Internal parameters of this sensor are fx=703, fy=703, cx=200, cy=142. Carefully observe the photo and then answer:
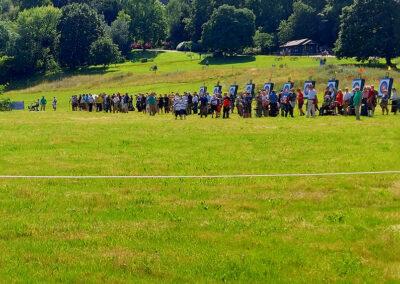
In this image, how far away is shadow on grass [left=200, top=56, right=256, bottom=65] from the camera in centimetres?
12657

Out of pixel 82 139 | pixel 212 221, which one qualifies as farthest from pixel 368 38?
pixel 212 221

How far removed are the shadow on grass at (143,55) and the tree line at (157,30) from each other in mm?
1808

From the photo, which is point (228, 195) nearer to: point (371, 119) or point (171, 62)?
point (371, 119)

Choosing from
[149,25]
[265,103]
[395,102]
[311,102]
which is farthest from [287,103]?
[149,25]

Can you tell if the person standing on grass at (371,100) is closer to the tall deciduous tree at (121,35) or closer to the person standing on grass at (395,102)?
the person standing on grass at (395,102)

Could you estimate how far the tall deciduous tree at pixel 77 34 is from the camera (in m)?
129

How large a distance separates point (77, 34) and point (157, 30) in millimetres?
32910

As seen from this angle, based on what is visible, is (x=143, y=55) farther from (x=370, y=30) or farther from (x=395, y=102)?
(x=395, y=102)

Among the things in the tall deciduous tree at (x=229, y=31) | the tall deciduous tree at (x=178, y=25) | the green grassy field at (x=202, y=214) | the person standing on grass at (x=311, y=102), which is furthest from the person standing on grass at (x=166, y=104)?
the tall deciduous tree at (x=178, y=25)

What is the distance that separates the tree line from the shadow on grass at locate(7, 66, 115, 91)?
7.78 ft

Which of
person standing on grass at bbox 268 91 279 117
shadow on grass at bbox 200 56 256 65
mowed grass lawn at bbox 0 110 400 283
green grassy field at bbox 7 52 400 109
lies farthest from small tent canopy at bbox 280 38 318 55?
mowed grass lawn at bbox 0 110 400 283

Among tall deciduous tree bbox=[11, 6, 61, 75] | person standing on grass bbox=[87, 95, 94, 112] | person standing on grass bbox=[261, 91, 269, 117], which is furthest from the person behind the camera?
tall deciduous tree bbox=[11, 6, 61, 75]

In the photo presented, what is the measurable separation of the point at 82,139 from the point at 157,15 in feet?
446

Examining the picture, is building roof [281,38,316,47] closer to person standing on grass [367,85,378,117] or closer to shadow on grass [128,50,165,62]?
shadow on grass [128,50,165,62]
